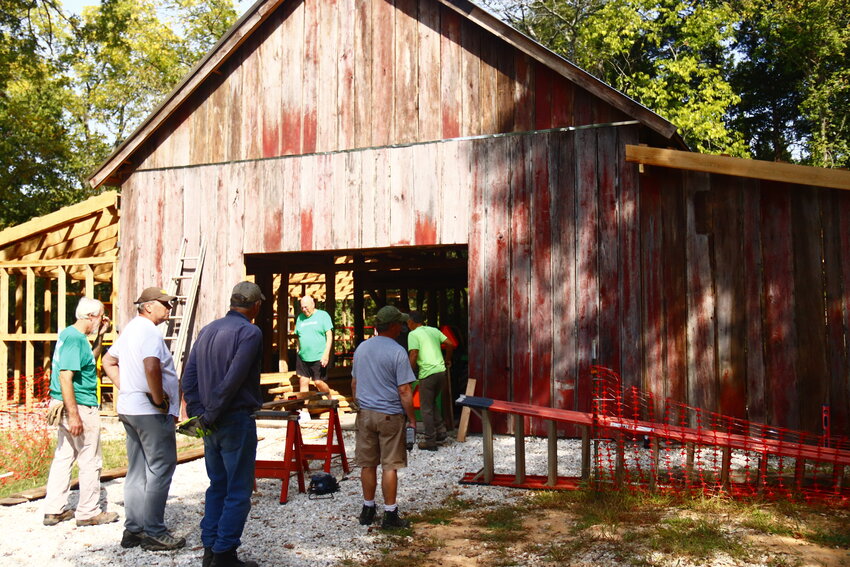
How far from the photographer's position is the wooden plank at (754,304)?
918cm

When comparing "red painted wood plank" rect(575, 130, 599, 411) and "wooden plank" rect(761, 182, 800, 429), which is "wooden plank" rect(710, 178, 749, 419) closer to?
"wooden plank" rect(761, 182, 800, 429)

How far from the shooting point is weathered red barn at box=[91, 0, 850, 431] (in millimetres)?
9164

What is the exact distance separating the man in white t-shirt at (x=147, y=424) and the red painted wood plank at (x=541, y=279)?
5.69m

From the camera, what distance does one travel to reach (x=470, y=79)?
10.9 meters

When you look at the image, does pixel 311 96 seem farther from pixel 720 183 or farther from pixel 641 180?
pixel 720 183

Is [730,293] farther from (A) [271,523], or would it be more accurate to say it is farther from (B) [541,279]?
(A) [271,523]

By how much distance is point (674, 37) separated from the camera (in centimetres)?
2909

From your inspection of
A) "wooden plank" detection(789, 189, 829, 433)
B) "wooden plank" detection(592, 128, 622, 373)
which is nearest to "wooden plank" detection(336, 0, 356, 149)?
"wooden plank" detection(592, 128, 622, 373)

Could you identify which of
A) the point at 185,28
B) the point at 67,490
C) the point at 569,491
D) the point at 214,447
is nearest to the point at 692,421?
the point at 569,491

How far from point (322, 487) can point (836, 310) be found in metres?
6.51

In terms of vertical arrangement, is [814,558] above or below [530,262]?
below

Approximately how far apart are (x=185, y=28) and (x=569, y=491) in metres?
32.3

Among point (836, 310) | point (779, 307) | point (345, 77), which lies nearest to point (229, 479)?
point (779, 307)

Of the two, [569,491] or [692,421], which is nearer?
[569,491]
